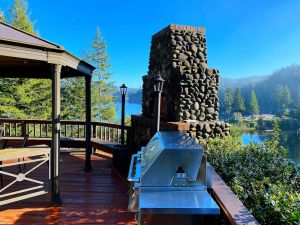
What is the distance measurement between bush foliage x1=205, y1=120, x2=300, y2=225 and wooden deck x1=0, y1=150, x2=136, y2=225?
5.13ft

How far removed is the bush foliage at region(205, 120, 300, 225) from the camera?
187 centimetres

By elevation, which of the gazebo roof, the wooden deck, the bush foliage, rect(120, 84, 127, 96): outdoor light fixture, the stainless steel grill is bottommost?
the wooden deck

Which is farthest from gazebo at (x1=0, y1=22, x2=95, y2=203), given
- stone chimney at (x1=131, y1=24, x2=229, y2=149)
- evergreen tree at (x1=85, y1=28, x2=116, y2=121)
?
evergreen tree at (x1=85, y1=28, x2=116, y2=121)

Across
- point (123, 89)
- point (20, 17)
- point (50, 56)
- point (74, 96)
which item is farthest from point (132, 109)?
point (50, 56)

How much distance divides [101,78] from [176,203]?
2352cm

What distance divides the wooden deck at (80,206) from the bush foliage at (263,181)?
1.56m

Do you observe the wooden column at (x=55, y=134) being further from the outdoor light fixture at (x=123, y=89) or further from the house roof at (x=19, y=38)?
the outdoor light fixture at (x=123, y=89)

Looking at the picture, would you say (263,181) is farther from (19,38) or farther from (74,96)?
(74,96)

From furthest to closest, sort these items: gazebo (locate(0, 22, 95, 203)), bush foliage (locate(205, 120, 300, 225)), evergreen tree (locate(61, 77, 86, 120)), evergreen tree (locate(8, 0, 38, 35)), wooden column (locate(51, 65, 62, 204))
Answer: evergreen tree (locate(61, 77, 86, 120)), evergreen tree (locate(8, 0, 38, 35)), wooden column (locate(51, 65, 62, 204)), gazebo (locate(0, 22, 95, 203)), bush foliage (locate(205, 120, 300, 225))

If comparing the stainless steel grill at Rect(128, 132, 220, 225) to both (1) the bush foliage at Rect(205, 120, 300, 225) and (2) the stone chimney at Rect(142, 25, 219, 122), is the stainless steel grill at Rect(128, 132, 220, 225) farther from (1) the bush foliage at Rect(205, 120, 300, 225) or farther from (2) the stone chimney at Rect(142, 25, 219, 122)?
(2) the stone chimney at Rect(142, 25, 219, 122)

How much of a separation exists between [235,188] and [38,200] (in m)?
3.14

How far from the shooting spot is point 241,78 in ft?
433

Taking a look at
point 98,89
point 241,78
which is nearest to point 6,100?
point 98,89

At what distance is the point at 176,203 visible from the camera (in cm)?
175
